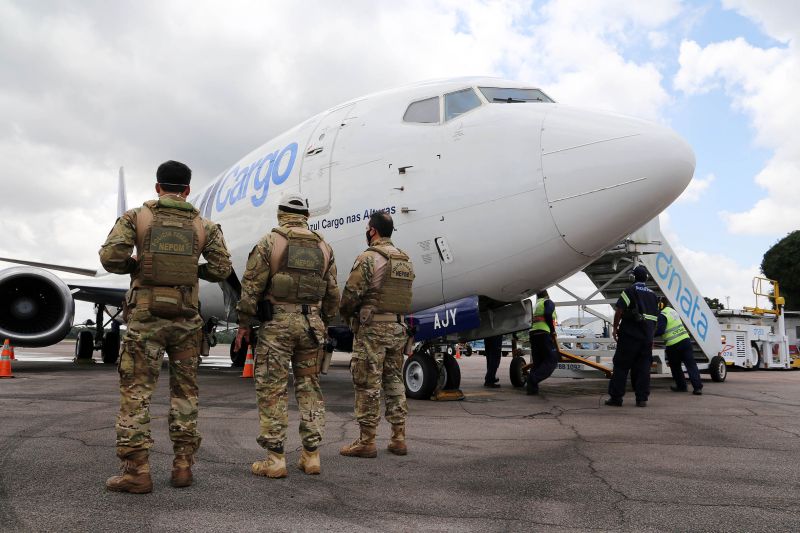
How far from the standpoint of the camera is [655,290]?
1160cm

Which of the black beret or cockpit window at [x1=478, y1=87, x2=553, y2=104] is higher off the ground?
cockpit window at [x1=478, y1=87, x2=553, y2=104]

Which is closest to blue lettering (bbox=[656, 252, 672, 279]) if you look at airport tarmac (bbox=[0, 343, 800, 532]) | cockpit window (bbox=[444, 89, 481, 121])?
airport tarmac (bbox=[0, 343, 800, 532])

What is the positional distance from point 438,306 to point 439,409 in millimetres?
1157

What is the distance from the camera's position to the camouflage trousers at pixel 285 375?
391cm

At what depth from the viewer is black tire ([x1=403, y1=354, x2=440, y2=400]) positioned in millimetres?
7574

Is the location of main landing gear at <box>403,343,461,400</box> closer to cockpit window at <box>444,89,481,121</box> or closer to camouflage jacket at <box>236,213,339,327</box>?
cockpit window at <box>444,89,481,121</box>

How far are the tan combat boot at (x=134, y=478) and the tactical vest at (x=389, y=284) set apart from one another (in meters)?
1.98

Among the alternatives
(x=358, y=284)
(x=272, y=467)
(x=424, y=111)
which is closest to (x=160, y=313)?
(x=272, y=467)

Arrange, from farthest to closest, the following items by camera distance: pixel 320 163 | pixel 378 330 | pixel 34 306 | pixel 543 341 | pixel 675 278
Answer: pixel 34 306 → pixel 675 278 → pixel 543 341 → pixel 320 163 → pixel 378 330

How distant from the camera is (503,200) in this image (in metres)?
6.49

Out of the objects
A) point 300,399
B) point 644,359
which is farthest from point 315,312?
point 644,359

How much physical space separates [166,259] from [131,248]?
0.22 meters

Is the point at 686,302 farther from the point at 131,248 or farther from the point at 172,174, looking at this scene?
the point at 131,248

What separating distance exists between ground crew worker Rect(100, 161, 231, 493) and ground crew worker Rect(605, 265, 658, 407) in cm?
579
